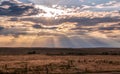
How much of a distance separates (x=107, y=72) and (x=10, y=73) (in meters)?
17.2

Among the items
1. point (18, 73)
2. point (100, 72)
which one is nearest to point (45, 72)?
point (18, 73)

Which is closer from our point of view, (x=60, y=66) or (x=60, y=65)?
(x=60, y=66)

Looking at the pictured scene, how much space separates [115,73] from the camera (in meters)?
50.6

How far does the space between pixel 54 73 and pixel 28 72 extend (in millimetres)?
4575

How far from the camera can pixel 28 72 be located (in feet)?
170

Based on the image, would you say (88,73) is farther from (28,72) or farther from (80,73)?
(28,72)

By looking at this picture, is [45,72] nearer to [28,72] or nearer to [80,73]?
[28,72]

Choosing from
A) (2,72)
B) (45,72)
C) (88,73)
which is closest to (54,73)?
(45,72)

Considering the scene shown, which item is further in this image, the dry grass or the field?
the dry grass

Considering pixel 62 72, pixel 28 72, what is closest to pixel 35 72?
pixel 28 72

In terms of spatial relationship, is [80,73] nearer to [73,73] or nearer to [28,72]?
[73,73]

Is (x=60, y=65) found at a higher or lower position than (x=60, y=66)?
lower

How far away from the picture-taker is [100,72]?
53.0 meters

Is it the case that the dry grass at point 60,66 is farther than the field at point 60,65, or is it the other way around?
the dry grass at point 60,66
